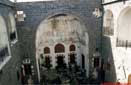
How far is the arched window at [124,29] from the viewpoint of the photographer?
1030 centimetres

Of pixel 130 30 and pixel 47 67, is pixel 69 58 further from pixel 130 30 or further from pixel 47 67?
pixel 130 30

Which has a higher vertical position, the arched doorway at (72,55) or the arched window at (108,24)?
the arched window at (108,24)

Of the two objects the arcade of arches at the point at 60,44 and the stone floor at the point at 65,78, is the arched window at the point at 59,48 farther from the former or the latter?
the stone floor at the point at 65,78

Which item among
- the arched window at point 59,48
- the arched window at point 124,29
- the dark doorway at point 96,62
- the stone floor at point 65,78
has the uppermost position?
the arched window at point 124,29

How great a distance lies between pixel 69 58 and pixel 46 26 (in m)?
3.87

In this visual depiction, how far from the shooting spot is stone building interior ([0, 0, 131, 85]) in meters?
10.1

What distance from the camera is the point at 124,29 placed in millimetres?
10641

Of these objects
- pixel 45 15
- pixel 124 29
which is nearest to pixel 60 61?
pixel 45 15

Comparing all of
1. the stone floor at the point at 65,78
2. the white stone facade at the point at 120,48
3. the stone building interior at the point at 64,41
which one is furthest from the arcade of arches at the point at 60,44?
the white stone facade at the point at 120,48

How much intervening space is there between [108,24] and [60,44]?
244 inches

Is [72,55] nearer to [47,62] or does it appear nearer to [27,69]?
[47,62]

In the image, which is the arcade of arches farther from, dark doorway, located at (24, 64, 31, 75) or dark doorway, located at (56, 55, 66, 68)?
dark doorway, located at (24, 64, 31, 75)

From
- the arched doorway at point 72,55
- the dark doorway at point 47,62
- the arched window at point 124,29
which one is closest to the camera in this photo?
the arched window at point 124,29

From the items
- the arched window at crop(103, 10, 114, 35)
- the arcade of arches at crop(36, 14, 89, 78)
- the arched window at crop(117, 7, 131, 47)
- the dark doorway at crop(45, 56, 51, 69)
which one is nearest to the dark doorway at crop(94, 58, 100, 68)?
the arched window at crop(103, 10, 114, 35)
